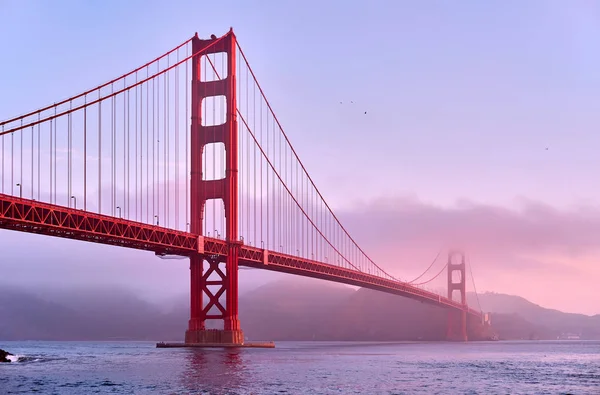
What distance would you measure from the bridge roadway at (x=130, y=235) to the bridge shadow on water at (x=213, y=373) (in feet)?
31.6

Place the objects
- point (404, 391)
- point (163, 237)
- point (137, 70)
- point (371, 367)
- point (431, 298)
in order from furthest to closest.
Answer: point (431, 298), point (137, 70), point (163, 237), point (371, 367), point (404, 391)

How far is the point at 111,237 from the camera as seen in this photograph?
221 ft

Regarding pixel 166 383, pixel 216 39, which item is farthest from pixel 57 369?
pixel 216 39

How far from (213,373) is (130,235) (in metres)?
21.4

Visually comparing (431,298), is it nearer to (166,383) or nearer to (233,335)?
(233,335)

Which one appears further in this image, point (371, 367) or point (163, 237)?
point (163, 237)

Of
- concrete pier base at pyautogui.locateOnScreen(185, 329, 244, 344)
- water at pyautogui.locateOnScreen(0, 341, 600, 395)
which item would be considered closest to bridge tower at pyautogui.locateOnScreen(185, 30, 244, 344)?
concrete pier base at pyautogui.locateOnScreen(185, 329, 244, 344)

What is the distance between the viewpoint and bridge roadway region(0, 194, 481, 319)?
58.6m

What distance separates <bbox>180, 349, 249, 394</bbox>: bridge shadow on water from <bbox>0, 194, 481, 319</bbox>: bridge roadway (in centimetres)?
964

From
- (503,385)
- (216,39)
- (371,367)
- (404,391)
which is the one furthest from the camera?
(216,39)

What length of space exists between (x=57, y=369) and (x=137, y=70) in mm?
29534

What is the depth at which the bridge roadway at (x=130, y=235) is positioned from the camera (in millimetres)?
58625

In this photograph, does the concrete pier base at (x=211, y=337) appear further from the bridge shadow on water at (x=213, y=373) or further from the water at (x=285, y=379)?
the water at (x=285, y=379)

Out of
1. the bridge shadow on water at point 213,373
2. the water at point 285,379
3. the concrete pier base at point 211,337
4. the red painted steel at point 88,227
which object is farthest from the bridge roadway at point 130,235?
the bridge shadow on water at point 213,373
